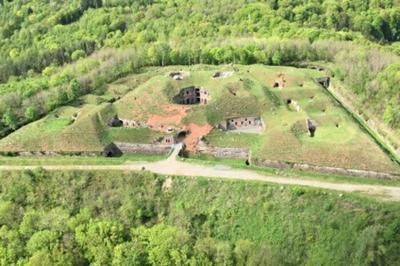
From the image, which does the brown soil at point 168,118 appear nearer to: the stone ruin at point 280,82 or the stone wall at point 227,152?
the stone wall at point 227,152

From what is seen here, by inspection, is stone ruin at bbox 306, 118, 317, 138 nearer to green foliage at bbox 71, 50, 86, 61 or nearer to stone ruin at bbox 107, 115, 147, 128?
stone ruin at bbox 107, 115, 147, 128

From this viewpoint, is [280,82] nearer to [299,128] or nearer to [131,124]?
[299,128]

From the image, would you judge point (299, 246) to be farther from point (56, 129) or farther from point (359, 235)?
point (56, 129)

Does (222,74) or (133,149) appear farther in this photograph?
(222,74)

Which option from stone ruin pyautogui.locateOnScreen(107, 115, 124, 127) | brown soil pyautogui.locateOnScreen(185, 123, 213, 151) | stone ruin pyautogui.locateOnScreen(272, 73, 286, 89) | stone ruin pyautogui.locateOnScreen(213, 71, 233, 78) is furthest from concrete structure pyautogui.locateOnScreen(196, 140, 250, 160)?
stone ruin pyautogui.locateOnScreen(272, 73, 286, 89)

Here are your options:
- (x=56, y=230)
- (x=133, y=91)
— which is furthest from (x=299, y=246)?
(x=133, y=91)

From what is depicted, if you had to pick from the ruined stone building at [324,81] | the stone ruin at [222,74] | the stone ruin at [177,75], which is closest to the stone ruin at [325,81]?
the ruined stone building at [324,81]

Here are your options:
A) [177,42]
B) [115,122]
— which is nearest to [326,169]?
[115,122]
